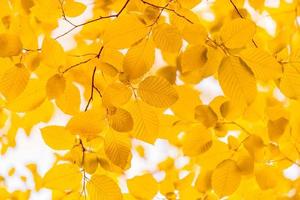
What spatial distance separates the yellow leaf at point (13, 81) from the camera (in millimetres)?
684

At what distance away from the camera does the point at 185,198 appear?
Answer: 3.33ft

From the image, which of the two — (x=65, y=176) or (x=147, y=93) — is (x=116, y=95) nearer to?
(x=147, y=93)

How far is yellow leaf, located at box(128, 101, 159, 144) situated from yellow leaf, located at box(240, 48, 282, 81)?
19 cm

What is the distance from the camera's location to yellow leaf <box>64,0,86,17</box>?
805 mm

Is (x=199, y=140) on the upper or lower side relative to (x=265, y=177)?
upper

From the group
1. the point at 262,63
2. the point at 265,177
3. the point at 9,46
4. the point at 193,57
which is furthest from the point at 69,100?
the point at 265,177

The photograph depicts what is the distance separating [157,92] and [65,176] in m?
0.29

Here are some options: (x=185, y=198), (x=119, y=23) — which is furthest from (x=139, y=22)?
(x=185, y=198)

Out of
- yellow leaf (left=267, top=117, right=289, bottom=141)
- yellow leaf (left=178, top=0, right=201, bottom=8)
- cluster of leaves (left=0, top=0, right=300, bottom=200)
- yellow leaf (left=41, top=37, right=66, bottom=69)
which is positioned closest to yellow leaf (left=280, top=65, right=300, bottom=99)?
cluster of leaves (left=0, top=0, right=300, bottom=200)

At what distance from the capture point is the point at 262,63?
0.67 m

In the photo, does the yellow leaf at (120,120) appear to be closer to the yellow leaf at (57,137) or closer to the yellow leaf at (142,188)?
the yellow leaf at (57,137)

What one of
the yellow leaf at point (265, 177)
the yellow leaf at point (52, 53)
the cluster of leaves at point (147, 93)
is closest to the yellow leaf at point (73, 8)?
the cluster of leaves at point (147, 93)

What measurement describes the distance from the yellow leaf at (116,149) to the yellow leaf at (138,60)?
0.13 meters

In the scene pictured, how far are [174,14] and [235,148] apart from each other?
34cm
